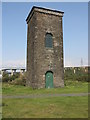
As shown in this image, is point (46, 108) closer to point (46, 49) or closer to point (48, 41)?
point (46, 49)

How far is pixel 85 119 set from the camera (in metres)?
6.56

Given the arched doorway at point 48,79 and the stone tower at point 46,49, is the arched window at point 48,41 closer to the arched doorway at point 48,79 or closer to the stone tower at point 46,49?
the stone tower at point 46,49

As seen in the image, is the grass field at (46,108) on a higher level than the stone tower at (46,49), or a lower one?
lower

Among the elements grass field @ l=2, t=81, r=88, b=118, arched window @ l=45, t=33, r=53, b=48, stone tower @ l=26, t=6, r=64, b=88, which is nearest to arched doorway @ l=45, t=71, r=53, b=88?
stone tower @ l=26, t=6, r=64, b=88

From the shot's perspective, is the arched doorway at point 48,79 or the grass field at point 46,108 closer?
the grass field at point 46,108

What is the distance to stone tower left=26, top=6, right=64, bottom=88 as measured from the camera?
19.3 m

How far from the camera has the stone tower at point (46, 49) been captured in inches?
759

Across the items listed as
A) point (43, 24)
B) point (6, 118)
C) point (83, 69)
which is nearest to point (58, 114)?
point (6, 118)

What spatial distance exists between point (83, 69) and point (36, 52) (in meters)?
31.6

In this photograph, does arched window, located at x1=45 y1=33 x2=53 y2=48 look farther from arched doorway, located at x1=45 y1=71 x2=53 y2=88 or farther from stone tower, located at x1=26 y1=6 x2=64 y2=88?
arched doorway, located at x1=45 y1=71 x2=53 y2=88

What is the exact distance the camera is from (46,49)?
19922 millimetres

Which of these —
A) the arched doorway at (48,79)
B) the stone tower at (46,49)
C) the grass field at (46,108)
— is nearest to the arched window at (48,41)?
the stone tower at (46,49)

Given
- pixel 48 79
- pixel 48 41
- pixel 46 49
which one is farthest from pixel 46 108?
pixel 48 41

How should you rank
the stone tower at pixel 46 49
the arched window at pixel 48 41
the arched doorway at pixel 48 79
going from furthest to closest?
the arched window at pixel 48 41 → the arched doorway at pixel 48 79 → the stone tower at pixel 46 49
